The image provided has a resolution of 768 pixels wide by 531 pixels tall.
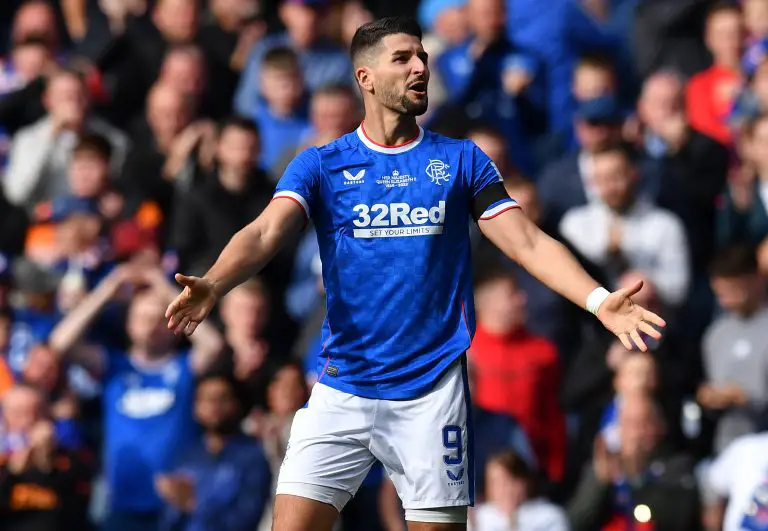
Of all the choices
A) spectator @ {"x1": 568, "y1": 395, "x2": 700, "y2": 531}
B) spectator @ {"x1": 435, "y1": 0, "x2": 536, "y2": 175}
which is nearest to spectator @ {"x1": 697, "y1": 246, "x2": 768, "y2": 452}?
spectator @ {"x1": 568, "y1": 395, "x2": 700, "y2": 531}

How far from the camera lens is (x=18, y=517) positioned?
36.8 feet

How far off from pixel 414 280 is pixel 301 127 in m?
6.21

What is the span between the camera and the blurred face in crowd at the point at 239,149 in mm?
12195

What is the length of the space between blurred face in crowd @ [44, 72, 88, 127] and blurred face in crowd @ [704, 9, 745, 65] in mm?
4970

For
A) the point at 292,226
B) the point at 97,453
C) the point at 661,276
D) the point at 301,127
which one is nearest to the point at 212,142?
the point at 301,127

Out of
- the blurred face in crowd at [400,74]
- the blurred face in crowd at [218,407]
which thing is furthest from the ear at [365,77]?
the blurred face in crowd at [218,407]

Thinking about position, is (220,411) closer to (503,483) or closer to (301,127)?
(503,483)

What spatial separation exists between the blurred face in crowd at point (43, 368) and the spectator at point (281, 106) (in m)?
2.37

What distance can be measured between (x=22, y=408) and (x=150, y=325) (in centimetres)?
101

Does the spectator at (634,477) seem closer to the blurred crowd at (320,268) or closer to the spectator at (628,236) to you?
the blurred crowd at (320,268)

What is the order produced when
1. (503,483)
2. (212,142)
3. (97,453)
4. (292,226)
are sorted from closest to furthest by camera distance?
(292,226) < (503,483) < (97,453) < (212,142)

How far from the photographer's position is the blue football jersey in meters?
7.09

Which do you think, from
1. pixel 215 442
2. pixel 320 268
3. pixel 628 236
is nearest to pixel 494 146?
pixel 628 236

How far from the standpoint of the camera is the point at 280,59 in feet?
43.0
